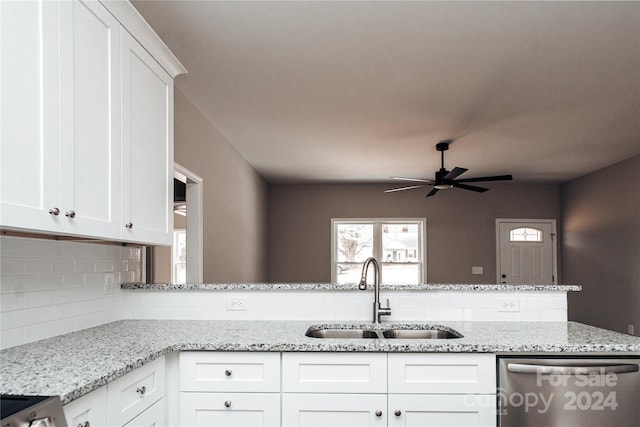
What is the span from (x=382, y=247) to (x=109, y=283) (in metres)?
6.03

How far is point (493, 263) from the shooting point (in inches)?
310

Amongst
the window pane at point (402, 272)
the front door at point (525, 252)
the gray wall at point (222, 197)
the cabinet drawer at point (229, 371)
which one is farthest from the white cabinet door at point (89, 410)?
the front door at point (525, 252)

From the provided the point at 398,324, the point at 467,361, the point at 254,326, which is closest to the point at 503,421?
the point at 467,361

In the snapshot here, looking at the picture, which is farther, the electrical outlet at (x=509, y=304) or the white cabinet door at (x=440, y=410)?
the electrical outlet at (x=509, y=304)

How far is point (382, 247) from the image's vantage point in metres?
8.05

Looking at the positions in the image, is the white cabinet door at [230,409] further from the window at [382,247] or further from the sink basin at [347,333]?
the window at [382,247]

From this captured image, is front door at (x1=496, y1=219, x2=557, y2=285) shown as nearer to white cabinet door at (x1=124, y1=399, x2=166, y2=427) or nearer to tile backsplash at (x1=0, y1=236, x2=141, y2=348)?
tile backsplash at (x1=0, y1=236, x2=141, y2=348)

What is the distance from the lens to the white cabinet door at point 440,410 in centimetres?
188

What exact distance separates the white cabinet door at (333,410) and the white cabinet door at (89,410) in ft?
2.33

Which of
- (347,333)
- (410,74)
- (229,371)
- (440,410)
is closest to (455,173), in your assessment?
(410,74)

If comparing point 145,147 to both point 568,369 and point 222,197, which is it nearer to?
point 568,369

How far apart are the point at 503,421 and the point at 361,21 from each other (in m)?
2.02

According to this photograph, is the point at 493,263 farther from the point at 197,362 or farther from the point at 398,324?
the point at 197,362

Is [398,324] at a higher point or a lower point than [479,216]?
lower
